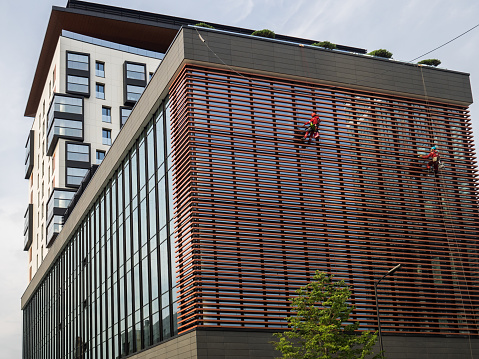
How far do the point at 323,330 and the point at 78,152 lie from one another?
58.0m

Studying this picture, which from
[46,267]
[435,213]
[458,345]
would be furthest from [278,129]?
[46,267]

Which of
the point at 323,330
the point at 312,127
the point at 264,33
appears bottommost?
the point at 323,330

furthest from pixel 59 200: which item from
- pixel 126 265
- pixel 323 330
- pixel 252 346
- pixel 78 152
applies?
pixel 323 330

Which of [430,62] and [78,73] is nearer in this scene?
[430,62]

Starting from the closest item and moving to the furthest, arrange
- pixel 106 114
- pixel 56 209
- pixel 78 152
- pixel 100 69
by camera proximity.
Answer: pixel 56 209 < pixel 78 152 < pixel 106 114 < pixel 100 69

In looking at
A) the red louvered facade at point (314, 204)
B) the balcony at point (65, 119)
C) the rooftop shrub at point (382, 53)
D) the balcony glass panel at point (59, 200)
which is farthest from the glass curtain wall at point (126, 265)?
the balcony at point (65, 119)

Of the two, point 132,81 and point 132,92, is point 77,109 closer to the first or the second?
point 132,92

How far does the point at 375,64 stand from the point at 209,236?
14.8 m

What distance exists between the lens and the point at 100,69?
3339 inches

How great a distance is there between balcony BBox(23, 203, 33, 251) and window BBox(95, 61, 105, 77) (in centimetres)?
2311

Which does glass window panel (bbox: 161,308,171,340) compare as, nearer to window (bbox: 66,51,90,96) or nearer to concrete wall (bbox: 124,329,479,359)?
concrete wall (bbox: 124,329,479,359)

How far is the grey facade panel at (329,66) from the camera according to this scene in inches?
1411

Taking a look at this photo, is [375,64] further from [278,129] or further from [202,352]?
[202,352]

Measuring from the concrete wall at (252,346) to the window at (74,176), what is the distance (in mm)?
45447
